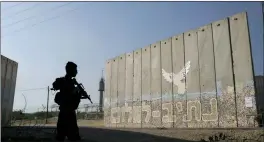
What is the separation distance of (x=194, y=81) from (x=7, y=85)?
6381mm

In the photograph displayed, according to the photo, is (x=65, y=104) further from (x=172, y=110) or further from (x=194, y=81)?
(x=172, y=110)

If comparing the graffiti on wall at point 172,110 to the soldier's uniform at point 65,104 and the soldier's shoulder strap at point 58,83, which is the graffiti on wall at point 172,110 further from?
the soldier's shoulder strap at point 58,83

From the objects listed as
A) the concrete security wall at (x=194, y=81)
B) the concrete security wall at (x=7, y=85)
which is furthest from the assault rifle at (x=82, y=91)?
the concrete security wall at (x=7, y=85)

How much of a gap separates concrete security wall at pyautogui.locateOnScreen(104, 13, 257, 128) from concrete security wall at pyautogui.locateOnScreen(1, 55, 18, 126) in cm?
509

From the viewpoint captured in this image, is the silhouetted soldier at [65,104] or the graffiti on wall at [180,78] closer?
the silhouetted soldier at [65,104]

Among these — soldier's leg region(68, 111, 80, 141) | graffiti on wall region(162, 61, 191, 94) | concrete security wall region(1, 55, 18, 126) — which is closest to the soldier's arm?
soldier's leg region(68, 111, 80, 141)

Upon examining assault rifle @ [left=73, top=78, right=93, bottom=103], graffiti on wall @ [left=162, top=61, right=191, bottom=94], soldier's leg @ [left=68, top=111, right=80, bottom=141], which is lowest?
soldier's leg @ [left=68, top=111, right=80, bottom=141]

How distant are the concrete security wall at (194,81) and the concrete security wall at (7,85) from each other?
5.09m

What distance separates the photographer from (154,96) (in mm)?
12820

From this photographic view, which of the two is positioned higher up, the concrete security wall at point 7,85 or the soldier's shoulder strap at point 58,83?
the concrete security wall at point 7,85

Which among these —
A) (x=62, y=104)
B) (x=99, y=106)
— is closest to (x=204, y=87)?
(x=62, y=104)

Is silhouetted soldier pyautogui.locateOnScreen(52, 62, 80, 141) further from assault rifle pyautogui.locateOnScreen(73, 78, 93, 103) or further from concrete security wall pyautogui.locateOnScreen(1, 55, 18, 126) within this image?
concrete security wall pyautogui.locateOnScreen(1, 55, 18, 126)

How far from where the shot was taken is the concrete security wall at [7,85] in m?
10.8

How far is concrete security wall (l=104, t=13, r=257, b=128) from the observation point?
9.24m
